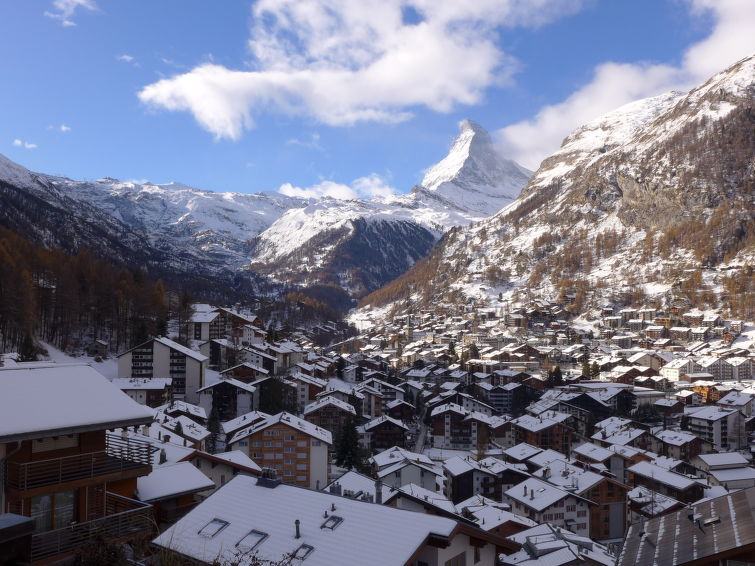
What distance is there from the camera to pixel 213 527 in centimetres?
1036

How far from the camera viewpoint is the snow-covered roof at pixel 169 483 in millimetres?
9508

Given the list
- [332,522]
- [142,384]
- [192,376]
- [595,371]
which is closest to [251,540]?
[332,522]

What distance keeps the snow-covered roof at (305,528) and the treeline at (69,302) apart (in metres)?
32.4

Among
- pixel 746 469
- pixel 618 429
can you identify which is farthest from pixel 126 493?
pixel 618 429

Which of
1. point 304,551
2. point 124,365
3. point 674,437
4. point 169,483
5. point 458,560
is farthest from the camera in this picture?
point 674,437

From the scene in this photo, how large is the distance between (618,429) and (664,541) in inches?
1448

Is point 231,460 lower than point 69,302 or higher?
lower

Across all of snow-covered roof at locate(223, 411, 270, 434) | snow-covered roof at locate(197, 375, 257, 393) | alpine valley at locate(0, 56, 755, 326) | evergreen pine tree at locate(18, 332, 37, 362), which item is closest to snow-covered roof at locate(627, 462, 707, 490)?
snow-covered roof at locate(223, 411, 270, 434)

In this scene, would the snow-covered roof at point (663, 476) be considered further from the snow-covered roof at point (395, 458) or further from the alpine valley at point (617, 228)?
the alpine valley at point (617, 228)

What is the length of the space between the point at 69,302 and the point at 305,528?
43.0m

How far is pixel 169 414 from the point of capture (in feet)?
109

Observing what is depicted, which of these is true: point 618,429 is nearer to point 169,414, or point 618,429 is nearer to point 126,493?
point 169,414

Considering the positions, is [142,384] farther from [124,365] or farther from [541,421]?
[541,421]

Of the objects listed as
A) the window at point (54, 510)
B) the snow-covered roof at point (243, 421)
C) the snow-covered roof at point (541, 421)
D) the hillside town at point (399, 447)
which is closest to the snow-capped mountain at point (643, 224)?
the hillside town at point (399, 447)
